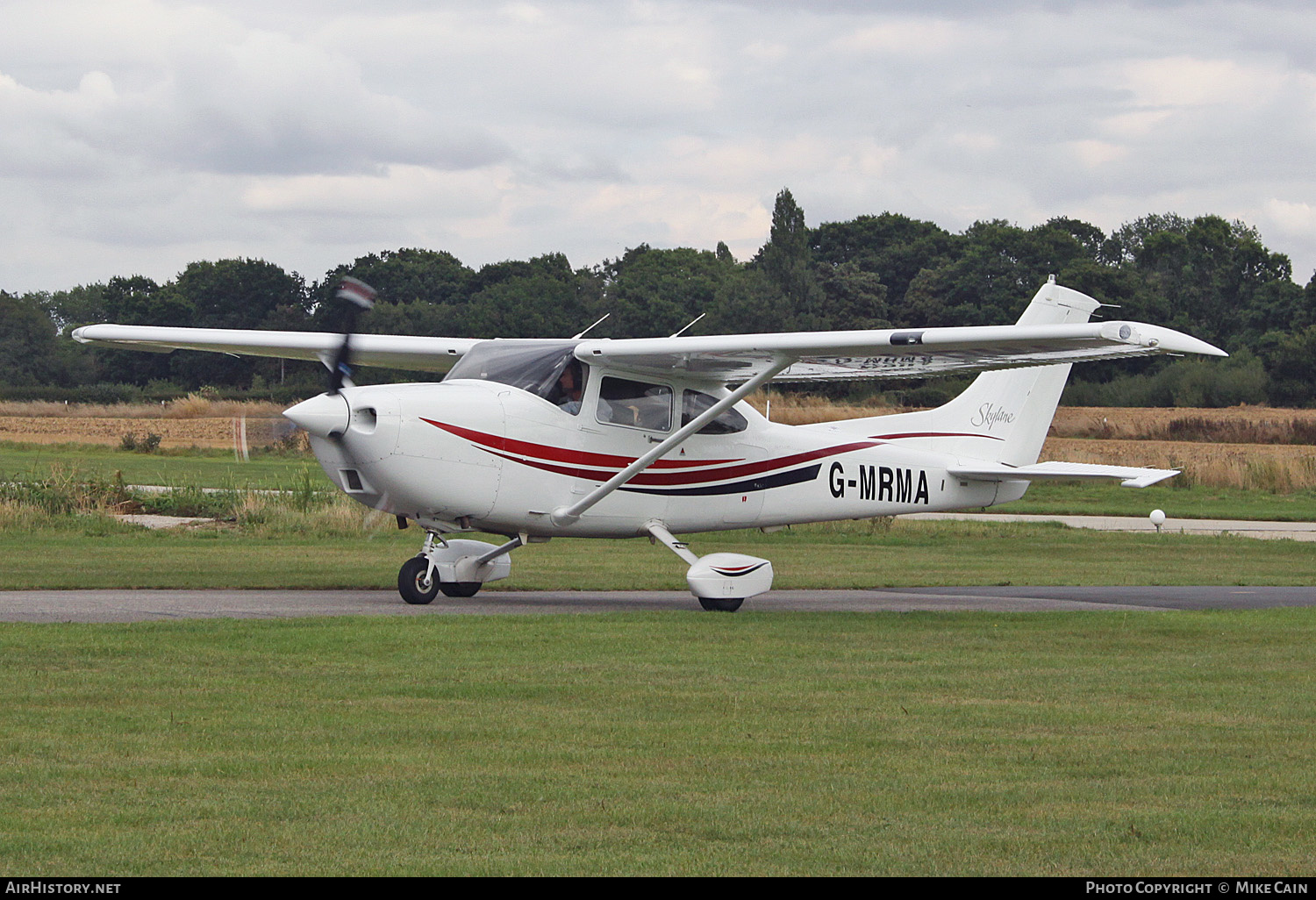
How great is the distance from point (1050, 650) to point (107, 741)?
7.61 meters

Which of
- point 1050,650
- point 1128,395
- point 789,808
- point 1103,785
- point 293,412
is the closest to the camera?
point 789,808

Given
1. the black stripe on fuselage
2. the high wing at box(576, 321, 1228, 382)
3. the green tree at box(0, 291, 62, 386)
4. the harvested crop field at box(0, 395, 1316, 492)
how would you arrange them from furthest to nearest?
the green tree at box(0, 291, 62, 386) → the harvested crop field at box(0, 395, 1316, 492) → the black stripe on fuselage → the high wing at box(576, 321, 1228, 382)

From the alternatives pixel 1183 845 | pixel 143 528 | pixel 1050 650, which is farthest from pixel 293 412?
pixel 143 528

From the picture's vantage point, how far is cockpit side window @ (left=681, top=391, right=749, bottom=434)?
1608cm

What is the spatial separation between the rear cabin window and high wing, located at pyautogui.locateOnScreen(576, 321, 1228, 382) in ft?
0.61

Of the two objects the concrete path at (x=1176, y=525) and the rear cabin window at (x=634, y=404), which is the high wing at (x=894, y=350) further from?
the concrete path at (x=1176, y=525)

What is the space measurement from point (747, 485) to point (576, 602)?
232 centimetres

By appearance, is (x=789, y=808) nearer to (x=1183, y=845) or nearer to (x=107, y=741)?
(x=1183, y=845)

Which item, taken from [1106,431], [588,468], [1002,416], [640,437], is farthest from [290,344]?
[1106,431]

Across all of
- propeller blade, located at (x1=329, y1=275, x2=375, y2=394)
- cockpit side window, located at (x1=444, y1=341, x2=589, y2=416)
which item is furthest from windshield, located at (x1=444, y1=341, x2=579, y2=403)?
propeller blade, located at (x1=329, y1=275, x2=375, y2=394)

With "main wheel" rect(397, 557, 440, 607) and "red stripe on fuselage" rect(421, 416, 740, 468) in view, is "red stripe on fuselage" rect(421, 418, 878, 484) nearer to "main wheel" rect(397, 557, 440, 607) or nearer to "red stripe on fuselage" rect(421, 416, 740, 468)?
"red stripe on fuselage" rect(421, 416, 740, 468)

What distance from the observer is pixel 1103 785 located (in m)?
7.12

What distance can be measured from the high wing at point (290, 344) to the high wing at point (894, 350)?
233cm

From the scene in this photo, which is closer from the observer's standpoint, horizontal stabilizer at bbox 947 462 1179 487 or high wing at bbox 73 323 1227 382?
high wing at bbox 73 323 1227 382
